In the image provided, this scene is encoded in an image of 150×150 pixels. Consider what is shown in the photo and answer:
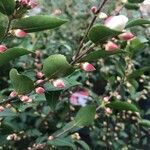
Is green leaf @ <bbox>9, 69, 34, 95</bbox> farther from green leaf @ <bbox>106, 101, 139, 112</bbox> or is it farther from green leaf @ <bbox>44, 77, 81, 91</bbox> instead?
green leaf @ <bbox>106, 101, 139, 112</bbox>

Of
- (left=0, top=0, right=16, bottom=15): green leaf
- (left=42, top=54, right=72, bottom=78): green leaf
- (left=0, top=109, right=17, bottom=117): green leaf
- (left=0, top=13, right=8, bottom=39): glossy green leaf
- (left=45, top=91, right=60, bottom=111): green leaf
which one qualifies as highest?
(left=0, top=0, right=16, bottom=15): green leaf

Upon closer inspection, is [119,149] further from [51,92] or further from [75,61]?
[75,61]

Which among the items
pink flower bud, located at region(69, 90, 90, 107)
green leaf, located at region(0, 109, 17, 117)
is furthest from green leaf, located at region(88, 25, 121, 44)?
pink flower bud, located at region(69, 90, 90, 107)

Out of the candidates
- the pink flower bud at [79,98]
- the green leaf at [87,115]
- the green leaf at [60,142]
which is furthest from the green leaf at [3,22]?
the pink flower bud at [79,98]

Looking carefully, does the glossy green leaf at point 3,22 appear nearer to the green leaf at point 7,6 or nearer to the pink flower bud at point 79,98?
the green leaf at point 7,6

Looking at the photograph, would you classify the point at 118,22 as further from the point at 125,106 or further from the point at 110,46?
the point at 125,106

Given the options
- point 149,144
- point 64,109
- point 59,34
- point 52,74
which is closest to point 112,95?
point 64,109
